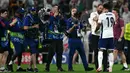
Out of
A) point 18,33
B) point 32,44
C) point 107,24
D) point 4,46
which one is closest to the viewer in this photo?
point 107,24

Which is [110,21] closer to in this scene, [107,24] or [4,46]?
[107,24]

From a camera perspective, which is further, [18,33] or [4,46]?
[18,33]

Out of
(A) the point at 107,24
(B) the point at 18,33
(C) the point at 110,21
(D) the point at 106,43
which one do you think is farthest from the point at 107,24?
(B) the point at 18,33

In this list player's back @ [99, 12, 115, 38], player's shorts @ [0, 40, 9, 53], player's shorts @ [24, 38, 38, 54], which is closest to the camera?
player's back @ [99, 12, 115, 38]

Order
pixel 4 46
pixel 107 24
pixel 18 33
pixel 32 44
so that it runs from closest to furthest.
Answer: pixel 107 24, pixel 4 46, pixel 32 44, pixel 18 33

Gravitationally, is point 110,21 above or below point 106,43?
above

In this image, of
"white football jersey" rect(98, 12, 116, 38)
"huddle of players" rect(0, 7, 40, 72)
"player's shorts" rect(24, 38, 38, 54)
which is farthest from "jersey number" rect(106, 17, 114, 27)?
"player's shorts" rect(24, 38, 38, 54)

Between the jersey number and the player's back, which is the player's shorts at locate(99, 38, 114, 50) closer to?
the player's back

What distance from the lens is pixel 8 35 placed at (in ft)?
80.4

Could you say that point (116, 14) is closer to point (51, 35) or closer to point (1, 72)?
point (51, 35)

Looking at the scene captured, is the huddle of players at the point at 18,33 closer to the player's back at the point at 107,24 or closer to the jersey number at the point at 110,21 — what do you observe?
the player's back at the point at 107,24

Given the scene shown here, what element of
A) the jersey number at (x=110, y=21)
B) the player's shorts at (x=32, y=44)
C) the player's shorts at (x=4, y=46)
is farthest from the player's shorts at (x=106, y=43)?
the player's shorts at (x=4, y=46)

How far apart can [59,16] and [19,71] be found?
246 cm

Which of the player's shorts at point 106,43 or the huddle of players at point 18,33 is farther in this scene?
the huddle of players at point 18,33
